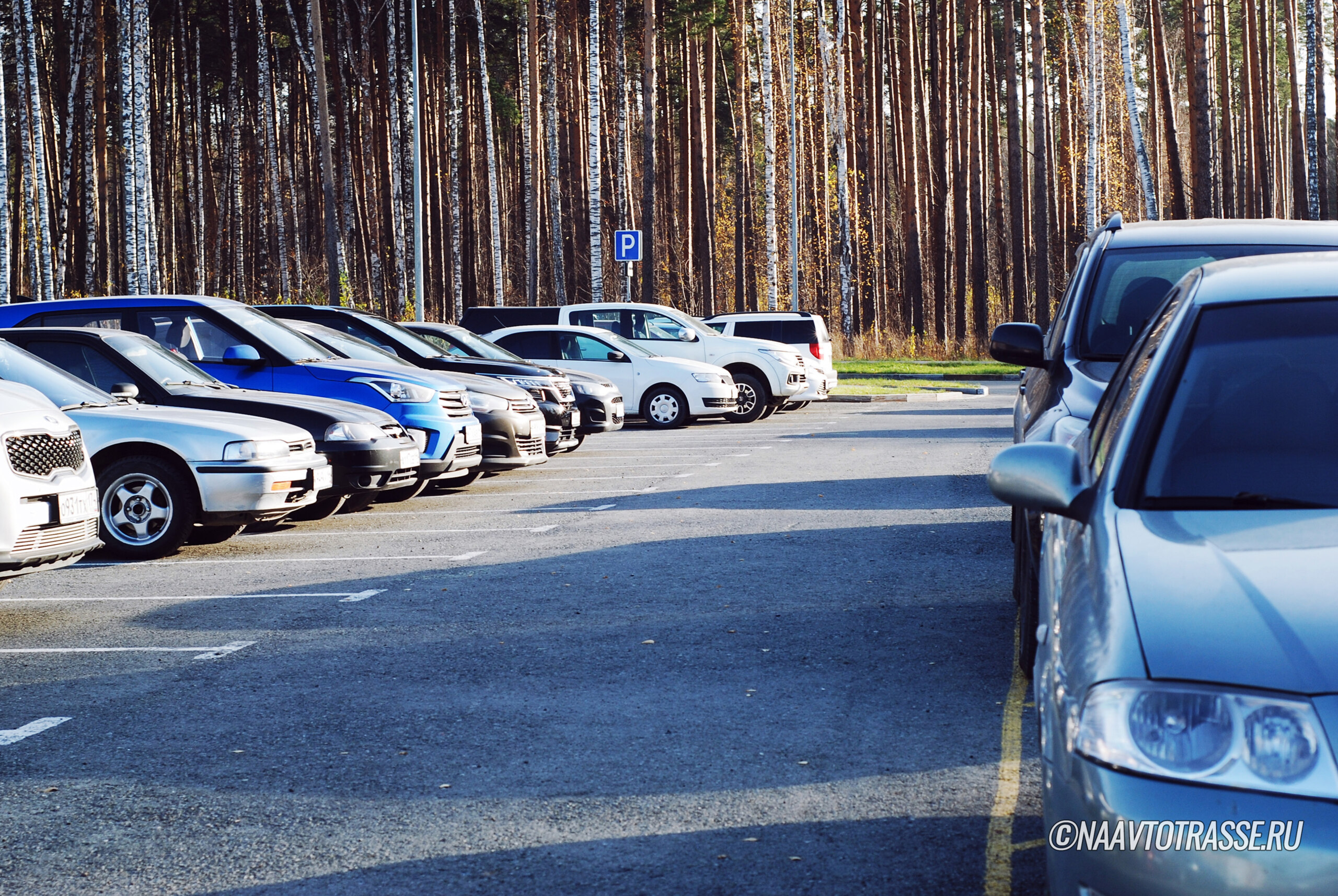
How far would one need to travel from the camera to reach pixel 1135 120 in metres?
31.4

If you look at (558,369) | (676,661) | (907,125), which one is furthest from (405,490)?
(907,125)

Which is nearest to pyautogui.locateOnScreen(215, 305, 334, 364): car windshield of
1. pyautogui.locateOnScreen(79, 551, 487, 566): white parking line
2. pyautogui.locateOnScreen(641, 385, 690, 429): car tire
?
pyautogui.locateOnScreen(79, 551, 487, 566): white parking line

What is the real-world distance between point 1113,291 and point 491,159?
1534 inches

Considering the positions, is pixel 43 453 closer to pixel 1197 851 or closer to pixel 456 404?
pixel 456 404

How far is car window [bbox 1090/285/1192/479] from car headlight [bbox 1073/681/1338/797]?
3.59ft

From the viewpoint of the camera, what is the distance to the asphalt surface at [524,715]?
3.98 meters

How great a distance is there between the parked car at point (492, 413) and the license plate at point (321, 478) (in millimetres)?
3050

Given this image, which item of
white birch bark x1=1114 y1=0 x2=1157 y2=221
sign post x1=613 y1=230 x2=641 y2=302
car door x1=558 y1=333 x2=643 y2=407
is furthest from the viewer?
white birch bark x1=1114 y1=0 x2=1157 y2=221

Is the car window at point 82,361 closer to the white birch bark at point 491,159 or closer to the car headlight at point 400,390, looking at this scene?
the car headlight at point 400,390

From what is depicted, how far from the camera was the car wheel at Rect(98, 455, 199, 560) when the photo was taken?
9586 millimetres

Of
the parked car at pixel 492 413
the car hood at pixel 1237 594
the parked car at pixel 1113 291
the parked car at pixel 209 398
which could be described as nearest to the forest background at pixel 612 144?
the parked car at pixel 492 413

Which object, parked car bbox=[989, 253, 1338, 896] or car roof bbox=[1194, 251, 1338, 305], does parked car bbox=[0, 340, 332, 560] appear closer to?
parked car bbox=[989, 253, 1338, 896]

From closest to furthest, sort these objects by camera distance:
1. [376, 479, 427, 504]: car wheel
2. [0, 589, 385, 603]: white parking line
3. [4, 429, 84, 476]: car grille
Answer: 1. [4, 429, 84, 476]: car grille
2. [0, 589, 385, 603]: white parking line
3. [376, 479, 427, 504]: car wheel

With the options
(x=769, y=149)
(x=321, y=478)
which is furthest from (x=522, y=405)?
(x=769, y=149)
